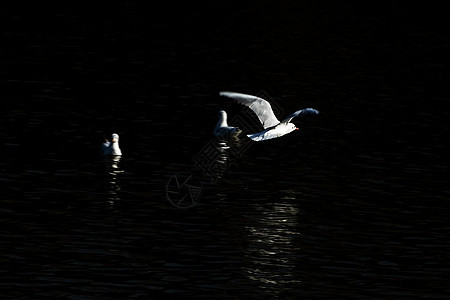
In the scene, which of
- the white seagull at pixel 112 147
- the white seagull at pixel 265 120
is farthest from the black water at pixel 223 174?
the white seagull at pixel 265 120

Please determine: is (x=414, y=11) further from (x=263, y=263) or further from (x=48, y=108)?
(x=263, y=263)

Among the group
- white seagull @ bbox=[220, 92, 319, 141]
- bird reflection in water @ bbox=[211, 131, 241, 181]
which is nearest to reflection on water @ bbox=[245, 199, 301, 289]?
white seagull @ bbox=[220, 92, 319, 141]

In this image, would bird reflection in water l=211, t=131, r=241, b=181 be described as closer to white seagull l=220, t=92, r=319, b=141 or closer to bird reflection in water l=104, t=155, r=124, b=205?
white seagull l=220, t=92, r=319, b=141

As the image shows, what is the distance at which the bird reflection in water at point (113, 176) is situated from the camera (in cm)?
4018

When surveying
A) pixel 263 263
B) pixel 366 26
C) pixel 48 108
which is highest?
pixel 366 26

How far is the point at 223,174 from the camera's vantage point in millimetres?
45312

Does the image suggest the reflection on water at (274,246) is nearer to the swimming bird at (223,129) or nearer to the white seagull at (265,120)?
the white seagull at (265,120)

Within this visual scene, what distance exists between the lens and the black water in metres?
32.0

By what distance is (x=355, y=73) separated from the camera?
74.6 meters

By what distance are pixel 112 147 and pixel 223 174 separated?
5169 mm

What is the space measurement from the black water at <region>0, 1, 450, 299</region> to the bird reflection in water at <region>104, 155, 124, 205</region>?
161mm

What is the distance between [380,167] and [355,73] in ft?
92.8

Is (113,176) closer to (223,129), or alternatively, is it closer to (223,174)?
(223,174)

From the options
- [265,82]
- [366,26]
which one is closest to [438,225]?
[265,82]
